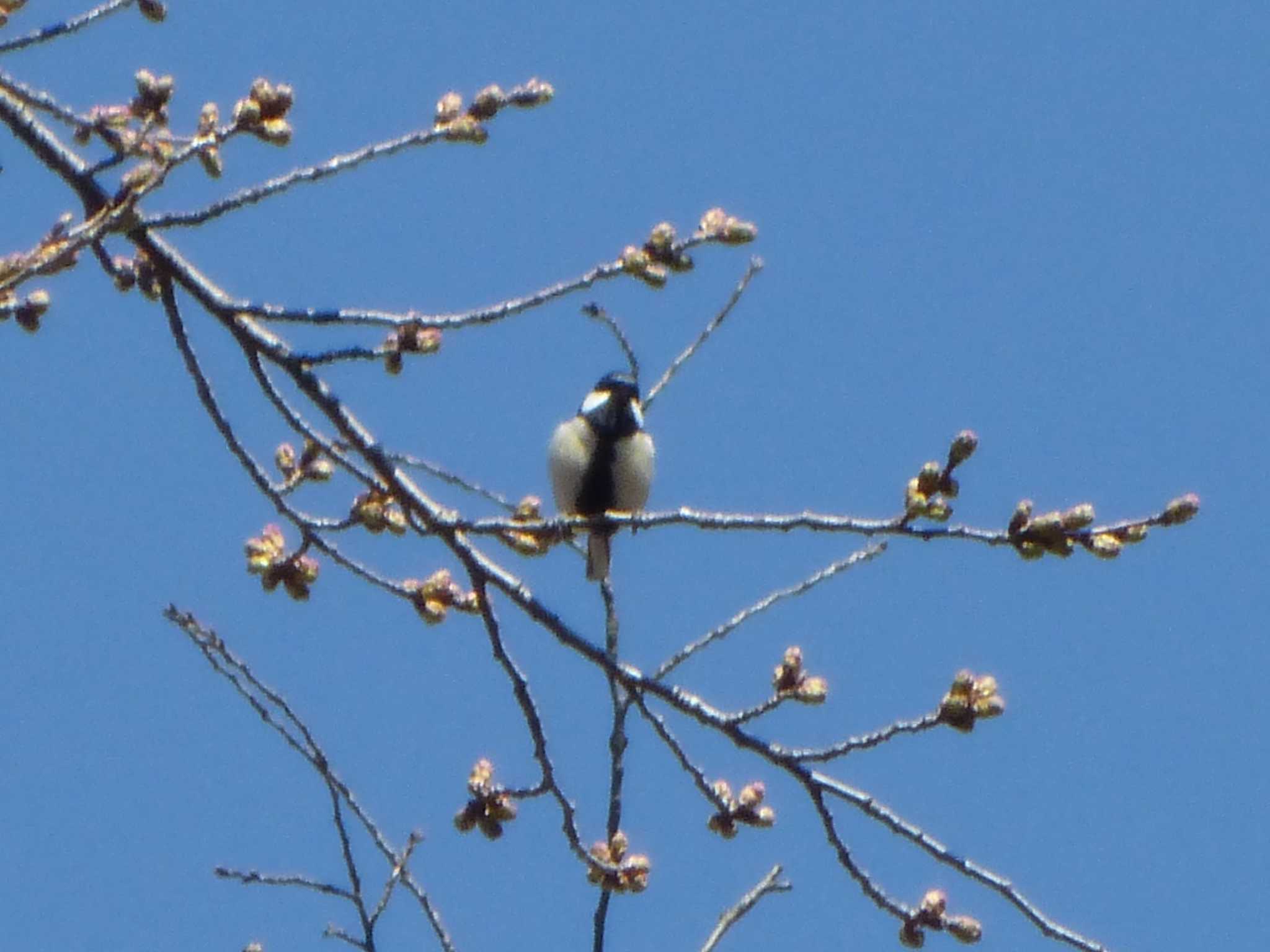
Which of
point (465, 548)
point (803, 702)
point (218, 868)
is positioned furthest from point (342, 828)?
point (803, 702)

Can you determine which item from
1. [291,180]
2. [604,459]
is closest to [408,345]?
[291,180]

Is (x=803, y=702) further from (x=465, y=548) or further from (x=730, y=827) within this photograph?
(x=465, y=548)

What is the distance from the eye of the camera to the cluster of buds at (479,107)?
320 centimetres

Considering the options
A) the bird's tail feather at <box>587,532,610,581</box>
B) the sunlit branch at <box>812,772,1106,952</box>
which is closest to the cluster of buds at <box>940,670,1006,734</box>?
the sunlit branch at <box>812,772,1106,952</box>

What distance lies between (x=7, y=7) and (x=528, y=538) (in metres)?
1.38

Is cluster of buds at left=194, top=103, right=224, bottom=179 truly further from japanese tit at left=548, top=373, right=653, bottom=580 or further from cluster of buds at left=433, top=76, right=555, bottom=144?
japanese tit at left=548, top=373, right=653, bottom=580

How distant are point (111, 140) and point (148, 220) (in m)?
0.32

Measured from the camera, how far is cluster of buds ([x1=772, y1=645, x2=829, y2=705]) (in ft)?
10.8

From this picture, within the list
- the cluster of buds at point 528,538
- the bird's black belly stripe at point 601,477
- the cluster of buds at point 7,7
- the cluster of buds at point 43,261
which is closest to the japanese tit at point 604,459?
the bird's black belly stripe at point 601,477

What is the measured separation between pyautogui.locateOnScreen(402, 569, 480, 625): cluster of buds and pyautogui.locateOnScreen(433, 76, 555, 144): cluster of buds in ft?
2.83

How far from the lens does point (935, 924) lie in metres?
3.10

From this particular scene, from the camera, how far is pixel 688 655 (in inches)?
143

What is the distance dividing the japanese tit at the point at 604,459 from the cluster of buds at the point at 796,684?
8.44 feet

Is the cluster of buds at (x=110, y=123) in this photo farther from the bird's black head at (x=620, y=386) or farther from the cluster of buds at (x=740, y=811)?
the bird's black head at (x=620, y=386)
